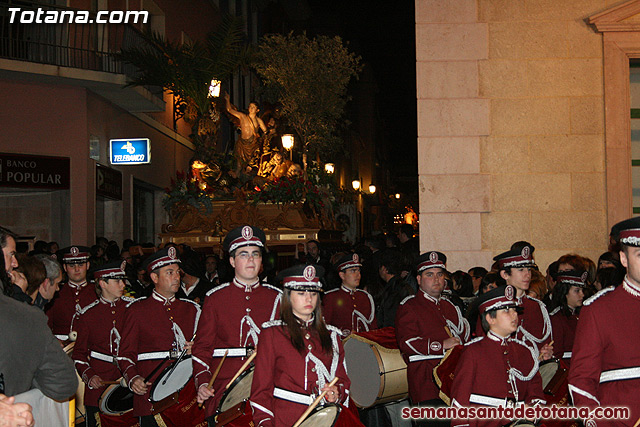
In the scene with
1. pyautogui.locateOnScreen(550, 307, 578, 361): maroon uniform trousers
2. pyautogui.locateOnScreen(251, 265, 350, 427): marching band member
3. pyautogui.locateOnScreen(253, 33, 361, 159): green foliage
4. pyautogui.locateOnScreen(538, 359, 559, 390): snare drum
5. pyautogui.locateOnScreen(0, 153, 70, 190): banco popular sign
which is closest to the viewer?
pyautogui.locateOnScreen(251, 265, 350, 427): marching band member

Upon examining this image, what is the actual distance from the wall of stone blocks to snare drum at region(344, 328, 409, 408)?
3.30 metres

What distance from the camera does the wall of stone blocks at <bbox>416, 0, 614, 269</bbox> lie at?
1021 cm

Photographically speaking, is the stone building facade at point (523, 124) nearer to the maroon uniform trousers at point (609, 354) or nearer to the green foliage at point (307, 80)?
the maroon uniform trousers at point (609, 354)

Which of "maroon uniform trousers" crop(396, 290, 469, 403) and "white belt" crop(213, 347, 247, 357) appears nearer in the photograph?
"white belt" crop(213, 347, 247, 357)

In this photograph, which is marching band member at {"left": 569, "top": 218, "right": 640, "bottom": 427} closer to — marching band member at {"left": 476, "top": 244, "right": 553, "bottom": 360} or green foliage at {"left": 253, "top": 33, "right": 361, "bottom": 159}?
marching band member at {"left": 476, "top": 244, "right": 553, "bottom": 360}

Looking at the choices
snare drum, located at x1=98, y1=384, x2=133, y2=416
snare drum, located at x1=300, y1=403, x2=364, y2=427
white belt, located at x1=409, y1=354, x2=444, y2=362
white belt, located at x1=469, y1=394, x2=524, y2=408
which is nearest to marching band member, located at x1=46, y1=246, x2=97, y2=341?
snare drum, located at x1=98, y1=384, x2=133, y2=416

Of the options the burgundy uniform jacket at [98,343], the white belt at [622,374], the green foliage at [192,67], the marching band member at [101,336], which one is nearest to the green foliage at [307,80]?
the green foliage at [192,67]

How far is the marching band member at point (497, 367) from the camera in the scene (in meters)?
5.46

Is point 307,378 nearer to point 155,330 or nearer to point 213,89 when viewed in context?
point 155,330

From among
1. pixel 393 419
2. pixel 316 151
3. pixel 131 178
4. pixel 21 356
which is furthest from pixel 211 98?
pixel 21 356

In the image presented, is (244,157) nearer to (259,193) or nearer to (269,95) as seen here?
(259,193)

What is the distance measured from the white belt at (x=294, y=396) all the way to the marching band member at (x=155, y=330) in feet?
6.33

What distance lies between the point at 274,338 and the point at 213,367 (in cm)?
95

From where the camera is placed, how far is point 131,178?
71.9 ft
